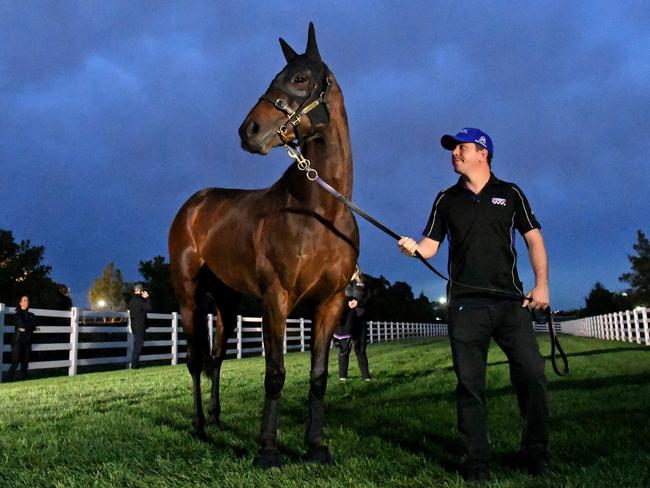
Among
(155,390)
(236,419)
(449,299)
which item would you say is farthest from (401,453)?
(155,390)

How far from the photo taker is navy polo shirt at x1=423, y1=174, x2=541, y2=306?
334 cm

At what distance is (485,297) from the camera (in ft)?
10.9

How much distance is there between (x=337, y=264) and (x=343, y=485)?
53.5 inches

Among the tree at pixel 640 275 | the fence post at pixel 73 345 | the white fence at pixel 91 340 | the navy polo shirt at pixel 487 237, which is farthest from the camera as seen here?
the tree at pixel 640 275

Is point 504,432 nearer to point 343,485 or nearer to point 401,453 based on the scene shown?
point 401,453

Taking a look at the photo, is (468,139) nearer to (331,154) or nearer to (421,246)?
(421,246)

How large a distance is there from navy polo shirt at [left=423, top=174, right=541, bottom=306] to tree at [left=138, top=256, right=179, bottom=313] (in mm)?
30573

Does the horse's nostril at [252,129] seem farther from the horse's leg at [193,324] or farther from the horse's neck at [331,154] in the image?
the horse's leg at [193,324]

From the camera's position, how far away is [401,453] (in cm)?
381

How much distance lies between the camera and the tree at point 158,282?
33388 millimetres

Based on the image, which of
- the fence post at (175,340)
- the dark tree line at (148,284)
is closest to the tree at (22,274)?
the dark tree line at (148,284)

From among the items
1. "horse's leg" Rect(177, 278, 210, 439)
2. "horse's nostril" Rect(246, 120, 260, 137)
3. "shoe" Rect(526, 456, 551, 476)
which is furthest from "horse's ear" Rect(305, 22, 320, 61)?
"shoe" Rect(526, 456, 551, 476)

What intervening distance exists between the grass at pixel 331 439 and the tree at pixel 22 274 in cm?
1590

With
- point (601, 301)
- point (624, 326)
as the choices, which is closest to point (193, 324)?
point (624, 326)
